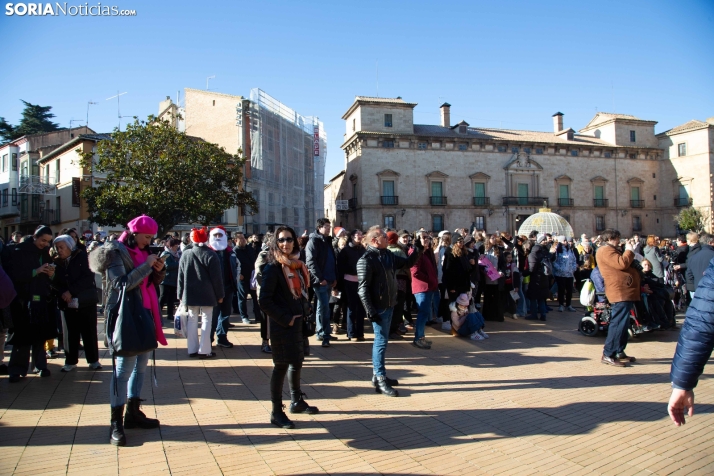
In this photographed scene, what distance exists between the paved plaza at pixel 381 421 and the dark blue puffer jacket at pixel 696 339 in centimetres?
140

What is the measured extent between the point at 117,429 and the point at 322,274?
13.7ft

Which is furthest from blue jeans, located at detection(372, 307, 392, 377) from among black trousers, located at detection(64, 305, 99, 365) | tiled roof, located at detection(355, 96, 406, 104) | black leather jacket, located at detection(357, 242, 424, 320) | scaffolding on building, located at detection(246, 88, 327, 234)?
tiled roof, located at detection(355, 96, 406, 104)

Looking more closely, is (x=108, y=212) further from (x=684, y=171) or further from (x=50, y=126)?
(x=684, y=171)

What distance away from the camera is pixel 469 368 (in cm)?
650

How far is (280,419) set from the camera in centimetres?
437

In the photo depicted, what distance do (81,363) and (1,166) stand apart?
42.4m

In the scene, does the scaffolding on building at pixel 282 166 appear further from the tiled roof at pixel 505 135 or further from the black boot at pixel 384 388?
the black boot at pixel 384 388

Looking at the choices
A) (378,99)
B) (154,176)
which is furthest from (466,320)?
(378,99)

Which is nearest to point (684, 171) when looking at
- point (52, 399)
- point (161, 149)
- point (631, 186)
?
point (631, 186)

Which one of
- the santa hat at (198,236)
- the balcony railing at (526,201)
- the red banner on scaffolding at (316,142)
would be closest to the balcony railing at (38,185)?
the red banner on scaffolding at (316,142)

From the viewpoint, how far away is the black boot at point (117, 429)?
397cm

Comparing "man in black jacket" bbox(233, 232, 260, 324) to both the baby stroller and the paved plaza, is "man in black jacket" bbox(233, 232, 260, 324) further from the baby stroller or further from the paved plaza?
the baby stroller

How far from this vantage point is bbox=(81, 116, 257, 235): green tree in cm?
2323

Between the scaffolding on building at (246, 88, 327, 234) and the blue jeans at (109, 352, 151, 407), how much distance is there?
1300 inches
